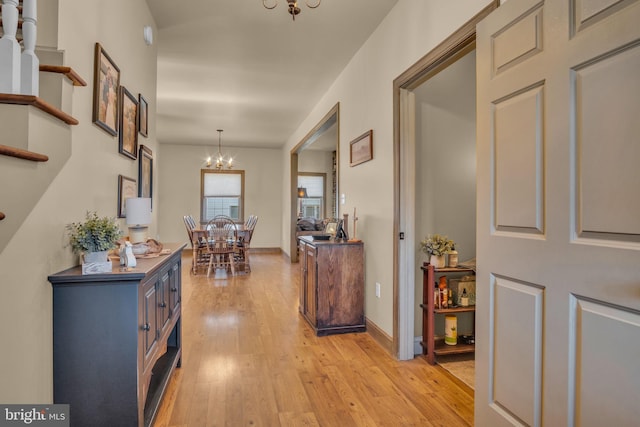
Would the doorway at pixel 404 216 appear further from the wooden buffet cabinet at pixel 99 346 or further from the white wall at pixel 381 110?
the wooden buffet cabinet at pixel 99 346

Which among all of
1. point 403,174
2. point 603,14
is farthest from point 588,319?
point 403,174

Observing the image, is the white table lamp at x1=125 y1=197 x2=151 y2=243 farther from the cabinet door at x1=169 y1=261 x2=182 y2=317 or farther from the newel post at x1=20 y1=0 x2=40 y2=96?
the newel post at x1=20 y1=0 x2=40 y2=96

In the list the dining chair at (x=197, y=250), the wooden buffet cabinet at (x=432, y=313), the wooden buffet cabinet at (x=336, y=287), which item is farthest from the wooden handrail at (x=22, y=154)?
the dining chair at (x=197, y=250)

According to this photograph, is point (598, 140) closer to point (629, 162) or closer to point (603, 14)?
point (629, 162)

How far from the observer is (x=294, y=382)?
2.47 metres

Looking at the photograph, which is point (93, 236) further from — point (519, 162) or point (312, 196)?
point (312, 196)

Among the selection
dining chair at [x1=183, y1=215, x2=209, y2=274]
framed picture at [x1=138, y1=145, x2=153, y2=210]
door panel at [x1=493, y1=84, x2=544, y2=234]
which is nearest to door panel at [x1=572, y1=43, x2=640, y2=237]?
door panel at [x1=493, y1=84, x2=544, y2=234]

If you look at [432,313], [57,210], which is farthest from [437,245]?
[57,210]

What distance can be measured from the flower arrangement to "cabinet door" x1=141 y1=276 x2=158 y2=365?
6.87 ft

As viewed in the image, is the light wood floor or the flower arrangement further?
the flower arrangement

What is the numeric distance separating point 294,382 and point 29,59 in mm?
2279

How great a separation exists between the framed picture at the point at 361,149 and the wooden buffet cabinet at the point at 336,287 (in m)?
0.90

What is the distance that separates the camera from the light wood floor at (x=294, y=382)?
6.72 feet

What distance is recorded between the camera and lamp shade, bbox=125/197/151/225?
2.16 meters
